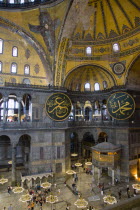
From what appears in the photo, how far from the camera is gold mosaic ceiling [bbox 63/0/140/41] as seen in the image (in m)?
14.4

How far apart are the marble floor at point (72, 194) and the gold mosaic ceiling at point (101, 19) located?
14742 millimetres

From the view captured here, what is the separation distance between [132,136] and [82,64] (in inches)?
369

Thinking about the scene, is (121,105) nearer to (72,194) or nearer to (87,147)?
(87,147)

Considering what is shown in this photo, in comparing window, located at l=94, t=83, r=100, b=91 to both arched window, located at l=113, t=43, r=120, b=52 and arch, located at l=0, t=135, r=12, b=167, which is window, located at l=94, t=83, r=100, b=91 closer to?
arched window, located at l=113, t=43, r=120, b=52

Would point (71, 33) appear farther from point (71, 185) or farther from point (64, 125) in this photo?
point (71, 185)

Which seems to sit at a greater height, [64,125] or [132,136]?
[64,125]

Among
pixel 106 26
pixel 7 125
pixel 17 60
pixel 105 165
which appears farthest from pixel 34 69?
pixel 105 165

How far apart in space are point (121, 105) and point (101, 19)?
8.65 metres

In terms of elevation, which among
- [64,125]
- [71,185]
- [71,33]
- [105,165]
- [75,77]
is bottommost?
[71,185]

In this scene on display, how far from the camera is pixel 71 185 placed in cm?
1602

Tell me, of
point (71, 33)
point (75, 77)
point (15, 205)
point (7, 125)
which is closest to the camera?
point (15, 205)

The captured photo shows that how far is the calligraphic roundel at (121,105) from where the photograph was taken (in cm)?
1639

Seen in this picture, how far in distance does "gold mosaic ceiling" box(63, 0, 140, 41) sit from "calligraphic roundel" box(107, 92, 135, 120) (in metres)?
6.11

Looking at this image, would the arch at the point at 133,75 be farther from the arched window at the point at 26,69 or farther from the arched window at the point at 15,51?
the arched window at the point at 15,51
